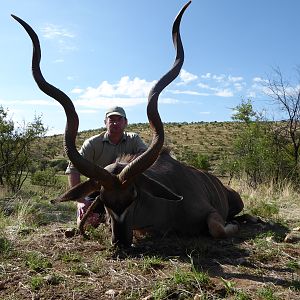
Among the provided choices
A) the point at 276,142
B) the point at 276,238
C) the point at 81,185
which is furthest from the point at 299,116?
the point at 81,185

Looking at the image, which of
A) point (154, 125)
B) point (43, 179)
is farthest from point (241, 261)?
point (43, 179)

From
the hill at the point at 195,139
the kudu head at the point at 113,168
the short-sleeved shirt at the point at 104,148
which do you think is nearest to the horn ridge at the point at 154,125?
the kudu head at the point at 113,168

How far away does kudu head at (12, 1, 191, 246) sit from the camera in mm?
4922

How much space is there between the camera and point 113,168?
17.8 feet

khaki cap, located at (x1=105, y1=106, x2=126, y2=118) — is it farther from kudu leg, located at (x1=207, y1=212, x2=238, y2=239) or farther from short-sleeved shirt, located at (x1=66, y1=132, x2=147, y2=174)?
kudu leg, located at (x1=207, y1=212, x2=238, y2=239)

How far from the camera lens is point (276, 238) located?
5.52 meters

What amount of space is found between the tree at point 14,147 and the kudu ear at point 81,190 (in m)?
12.4

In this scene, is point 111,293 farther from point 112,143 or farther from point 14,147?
point 14,147

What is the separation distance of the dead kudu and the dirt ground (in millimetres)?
227

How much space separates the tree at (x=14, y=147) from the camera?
681 inches

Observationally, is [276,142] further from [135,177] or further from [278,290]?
[278,290]

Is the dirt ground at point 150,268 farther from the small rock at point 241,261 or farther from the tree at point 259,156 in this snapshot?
the tree at point 259,156

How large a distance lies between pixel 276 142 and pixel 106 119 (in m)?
10.4

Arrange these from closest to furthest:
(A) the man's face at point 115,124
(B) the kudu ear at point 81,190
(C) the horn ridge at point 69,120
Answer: (C) the horn ridge at point 69,120
(B) the kudu ear at point 81,190
(A) the man's face at point 115,124
